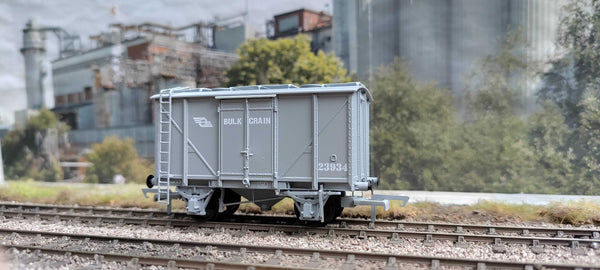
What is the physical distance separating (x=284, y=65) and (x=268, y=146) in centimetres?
1012

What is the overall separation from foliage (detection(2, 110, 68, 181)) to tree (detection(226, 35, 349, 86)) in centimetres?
1201

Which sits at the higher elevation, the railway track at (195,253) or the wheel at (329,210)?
the wheel at (329,210)

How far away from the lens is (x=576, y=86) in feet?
55.2

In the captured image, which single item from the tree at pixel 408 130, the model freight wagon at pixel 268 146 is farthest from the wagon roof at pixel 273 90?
the tree at pixel 408 130

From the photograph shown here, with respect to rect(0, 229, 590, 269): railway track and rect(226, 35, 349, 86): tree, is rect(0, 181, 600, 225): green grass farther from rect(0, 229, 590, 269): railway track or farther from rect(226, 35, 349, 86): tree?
rect(226, 35, 349, 86): tree

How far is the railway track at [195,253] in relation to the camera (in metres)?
7.86

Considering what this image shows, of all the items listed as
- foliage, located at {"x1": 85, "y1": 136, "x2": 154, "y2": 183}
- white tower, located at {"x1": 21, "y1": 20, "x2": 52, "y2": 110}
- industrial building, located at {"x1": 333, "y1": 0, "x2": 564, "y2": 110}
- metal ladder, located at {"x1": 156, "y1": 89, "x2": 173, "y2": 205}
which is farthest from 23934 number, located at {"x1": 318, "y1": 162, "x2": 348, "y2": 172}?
white tower, located at {"x1": 21, "y1": 20, "x2": 52, "y2": 110}

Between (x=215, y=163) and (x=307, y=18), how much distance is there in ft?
40.6

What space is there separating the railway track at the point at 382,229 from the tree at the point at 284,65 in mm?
8645

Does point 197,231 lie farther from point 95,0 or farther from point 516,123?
point 95,0

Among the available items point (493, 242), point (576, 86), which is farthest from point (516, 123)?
point (493, 242)

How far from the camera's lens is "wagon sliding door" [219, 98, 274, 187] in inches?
420

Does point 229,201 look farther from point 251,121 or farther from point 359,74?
point 359,74

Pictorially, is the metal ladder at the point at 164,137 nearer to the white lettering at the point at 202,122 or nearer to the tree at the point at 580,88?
the white lettering at the point at 202,122
